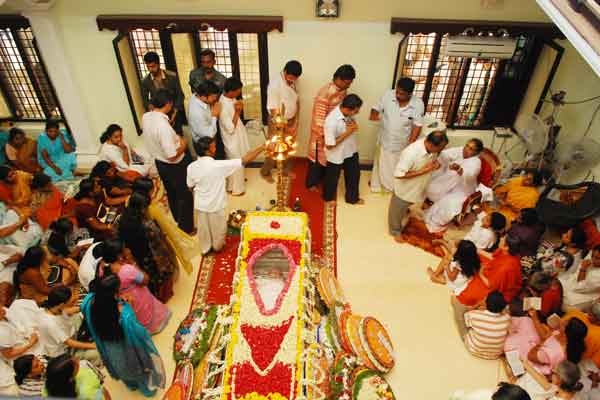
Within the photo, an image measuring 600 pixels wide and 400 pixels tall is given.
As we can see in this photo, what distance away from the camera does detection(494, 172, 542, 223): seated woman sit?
532 centimetres

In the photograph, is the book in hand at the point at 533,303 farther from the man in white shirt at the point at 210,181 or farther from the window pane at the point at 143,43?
the window pane at the point at 143,43

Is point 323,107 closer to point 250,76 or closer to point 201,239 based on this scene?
point 250,76

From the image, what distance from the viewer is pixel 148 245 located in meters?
4.19

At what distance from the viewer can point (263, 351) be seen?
3.47m

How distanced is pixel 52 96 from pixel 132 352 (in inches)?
181

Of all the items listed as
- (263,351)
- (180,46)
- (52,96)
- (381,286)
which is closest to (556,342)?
(381,286)

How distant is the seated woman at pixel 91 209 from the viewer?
4.55 metres

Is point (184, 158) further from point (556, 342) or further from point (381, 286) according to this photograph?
point (556, 342)

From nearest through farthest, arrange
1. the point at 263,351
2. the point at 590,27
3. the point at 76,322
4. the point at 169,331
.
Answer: the point at 590,27 → the point at 263,351 → the point at 76,322 → the point at 169,331

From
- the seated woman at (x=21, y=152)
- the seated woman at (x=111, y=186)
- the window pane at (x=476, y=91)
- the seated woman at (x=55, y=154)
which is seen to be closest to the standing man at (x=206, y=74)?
the seated woman at (x=111, y=186)

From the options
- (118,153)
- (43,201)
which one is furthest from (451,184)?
(43,201)

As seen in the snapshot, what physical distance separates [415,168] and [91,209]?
352cm

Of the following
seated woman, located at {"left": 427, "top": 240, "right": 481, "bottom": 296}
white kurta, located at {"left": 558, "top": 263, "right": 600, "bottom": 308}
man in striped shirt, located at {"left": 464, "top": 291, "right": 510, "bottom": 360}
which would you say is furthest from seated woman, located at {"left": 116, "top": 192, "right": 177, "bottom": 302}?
white kurta, located at {"left": 558, "top": 263, "right": 600, "bottom": 308}

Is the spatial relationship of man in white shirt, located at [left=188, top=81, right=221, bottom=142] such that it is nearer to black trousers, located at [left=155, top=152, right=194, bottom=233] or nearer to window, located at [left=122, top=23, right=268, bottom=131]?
black trousers, located at [left=155, top=152, right=194, bottom=233]
